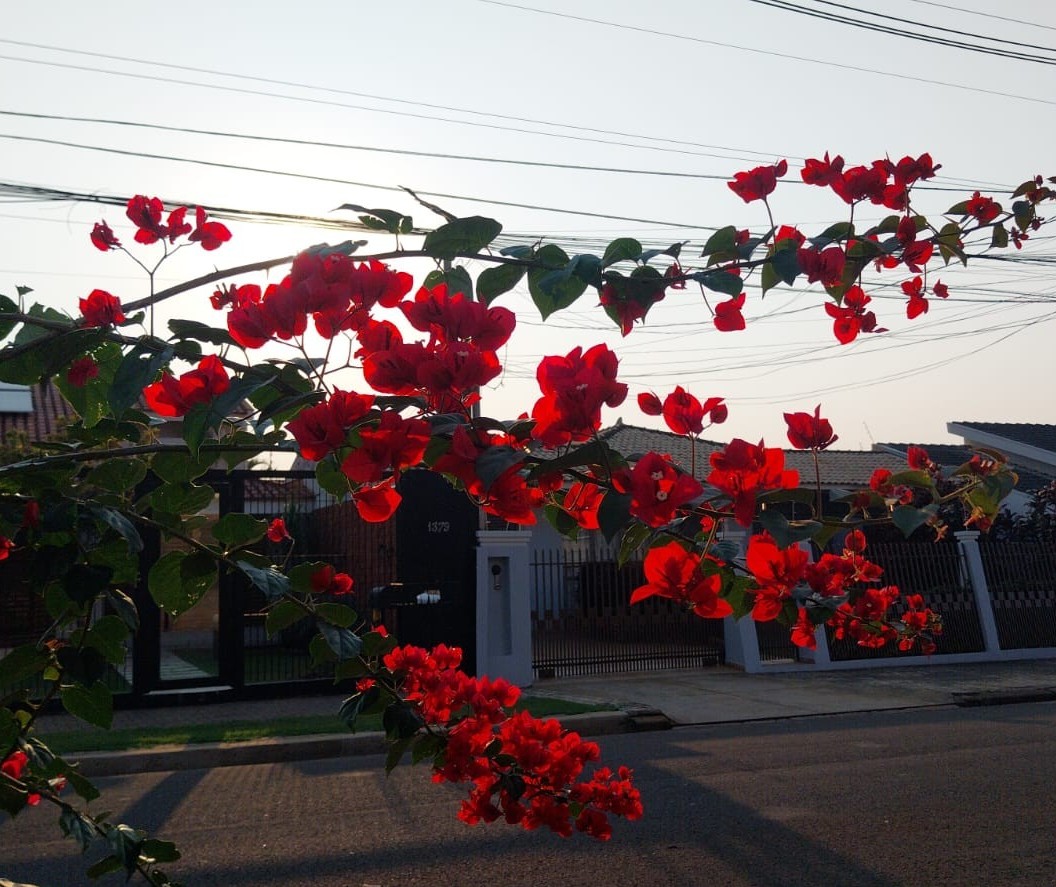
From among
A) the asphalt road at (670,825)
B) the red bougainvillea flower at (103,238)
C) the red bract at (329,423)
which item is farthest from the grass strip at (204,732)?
the red bract at (329,423)

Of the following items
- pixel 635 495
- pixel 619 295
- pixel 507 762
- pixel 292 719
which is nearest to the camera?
pixel 635 495

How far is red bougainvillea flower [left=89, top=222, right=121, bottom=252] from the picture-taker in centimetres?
207

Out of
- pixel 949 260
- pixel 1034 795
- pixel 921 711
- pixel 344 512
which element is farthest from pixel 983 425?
pixel 949 260

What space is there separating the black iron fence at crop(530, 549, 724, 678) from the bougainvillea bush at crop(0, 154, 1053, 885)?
10402 millimetres

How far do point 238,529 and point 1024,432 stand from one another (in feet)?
86.3

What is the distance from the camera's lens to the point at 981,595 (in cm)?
1388

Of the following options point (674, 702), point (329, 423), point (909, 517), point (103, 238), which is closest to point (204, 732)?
point (674, 702)

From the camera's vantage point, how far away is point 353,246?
4.54 feet

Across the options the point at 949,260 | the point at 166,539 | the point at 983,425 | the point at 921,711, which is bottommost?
the point at 921,711

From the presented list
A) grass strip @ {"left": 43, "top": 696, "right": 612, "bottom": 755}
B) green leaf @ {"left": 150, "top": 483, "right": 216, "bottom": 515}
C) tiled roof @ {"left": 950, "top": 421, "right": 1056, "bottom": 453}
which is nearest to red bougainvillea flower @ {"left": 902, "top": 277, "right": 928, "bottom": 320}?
green leaf @ {"left": 150, "top": 483, "right": 216, "bottom": 515}

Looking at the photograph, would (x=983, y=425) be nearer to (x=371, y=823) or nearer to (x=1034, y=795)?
(x=1034, y=795)

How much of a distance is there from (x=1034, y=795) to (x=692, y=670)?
24.5ft

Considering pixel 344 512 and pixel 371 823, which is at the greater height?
pixel 344 512

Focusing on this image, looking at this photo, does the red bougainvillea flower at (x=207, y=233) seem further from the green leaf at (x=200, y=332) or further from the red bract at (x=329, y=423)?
the red bract at (x=329, y=423)
